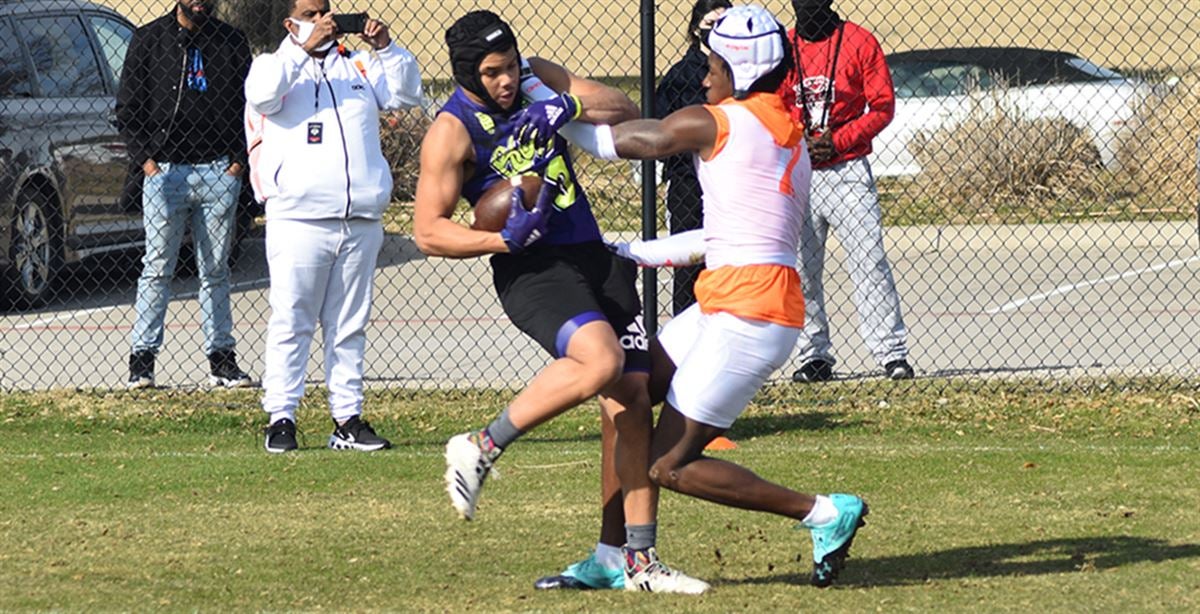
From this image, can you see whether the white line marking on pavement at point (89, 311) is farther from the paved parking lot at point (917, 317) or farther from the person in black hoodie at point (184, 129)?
the person in black hoodie at point (184, 129)

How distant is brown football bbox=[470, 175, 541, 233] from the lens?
19.4ft

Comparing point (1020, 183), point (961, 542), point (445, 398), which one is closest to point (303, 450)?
point (445, 398)

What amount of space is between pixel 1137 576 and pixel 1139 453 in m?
2.30

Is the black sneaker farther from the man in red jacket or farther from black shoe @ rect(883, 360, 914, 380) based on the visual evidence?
black shoe @ rect(883, 360, 914, 380)

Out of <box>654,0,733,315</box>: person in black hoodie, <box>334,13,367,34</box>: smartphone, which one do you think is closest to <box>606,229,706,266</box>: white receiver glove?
<box>334,13,367,34</box>: smartphone

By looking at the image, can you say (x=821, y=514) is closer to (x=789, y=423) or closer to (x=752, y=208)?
(x=752, y=208)

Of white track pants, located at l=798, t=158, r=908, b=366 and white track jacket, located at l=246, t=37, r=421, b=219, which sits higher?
white track jacket, located at l=246, t=37, r=421, b=219

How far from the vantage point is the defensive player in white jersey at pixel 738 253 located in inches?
223

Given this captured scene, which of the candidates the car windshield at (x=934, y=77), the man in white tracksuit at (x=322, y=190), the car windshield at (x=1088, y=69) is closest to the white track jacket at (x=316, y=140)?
the man in white tracksuit at (x=322, y=190)

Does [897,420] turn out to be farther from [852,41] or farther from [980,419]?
[852,41]

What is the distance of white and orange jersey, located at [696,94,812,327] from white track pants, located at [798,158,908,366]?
3927 millimetres

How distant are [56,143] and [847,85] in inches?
214

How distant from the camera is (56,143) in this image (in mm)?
12297

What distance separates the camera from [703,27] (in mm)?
9000
